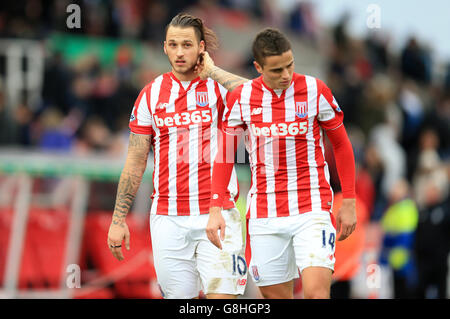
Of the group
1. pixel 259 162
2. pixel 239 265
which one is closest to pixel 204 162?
pixel 259 162

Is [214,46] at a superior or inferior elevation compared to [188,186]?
superior

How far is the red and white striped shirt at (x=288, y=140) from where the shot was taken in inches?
210

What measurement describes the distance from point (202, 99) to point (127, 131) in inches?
258

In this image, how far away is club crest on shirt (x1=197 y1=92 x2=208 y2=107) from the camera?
564 cm

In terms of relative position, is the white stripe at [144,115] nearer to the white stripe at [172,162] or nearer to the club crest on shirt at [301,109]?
the white stripe at [172,162]

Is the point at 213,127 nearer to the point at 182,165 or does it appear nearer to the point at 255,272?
the point at 182,165

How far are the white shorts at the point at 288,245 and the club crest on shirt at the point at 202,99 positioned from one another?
36.2 inches

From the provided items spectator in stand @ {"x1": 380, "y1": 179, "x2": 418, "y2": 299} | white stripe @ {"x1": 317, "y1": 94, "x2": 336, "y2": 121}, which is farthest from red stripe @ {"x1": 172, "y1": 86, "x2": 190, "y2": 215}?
spectator in stand @ {"x1": 380, "y1": 179, "x2": 418, "y2": 299}

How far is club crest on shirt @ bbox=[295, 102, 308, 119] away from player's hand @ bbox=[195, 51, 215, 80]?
785 mm

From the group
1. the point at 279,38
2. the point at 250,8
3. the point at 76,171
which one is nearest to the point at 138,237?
the point at 76,171
